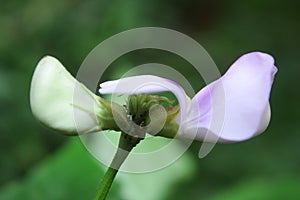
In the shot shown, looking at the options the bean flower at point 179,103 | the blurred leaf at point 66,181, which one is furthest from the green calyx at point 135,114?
the blurred leaf at point 66,181

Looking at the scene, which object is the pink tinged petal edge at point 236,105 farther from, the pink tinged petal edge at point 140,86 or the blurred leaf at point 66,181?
the blurred leaf at point 66,181

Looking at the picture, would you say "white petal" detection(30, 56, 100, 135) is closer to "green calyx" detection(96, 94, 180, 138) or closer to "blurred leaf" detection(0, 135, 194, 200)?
"green calyx" detection(96, 94, 180, 138)

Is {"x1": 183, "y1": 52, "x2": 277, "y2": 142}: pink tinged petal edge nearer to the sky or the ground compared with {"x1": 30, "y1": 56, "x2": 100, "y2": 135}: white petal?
nearer to the sky

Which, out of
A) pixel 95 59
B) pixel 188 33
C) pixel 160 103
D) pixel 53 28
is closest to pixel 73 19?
pixel 53 28

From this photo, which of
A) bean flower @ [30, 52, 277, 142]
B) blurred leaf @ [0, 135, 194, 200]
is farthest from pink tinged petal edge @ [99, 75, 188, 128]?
blurred leaf @ [0, 135, 194, 200]

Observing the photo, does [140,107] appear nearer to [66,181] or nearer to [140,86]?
[140,86]

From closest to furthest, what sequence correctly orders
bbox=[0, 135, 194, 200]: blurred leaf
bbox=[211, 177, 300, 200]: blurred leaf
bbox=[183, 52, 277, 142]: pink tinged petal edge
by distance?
bbox=[183, 52, 277, 142]: pink tinged petal edge
bbox=[0, 135, 194, 200]: blurred leaf
bbox=[211, 177, 300, 200]: blurred leaf

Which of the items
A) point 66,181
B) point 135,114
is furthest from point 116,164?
point 66,181
